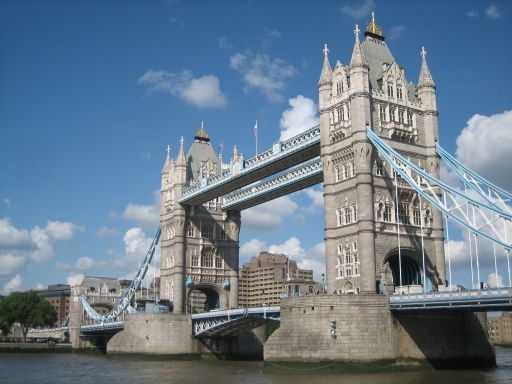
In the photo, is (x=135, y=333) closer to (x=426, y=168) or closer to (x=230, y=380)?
(x=230, y=380)

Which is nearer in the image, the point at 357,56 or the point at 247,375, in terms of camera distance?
the point at 247,375

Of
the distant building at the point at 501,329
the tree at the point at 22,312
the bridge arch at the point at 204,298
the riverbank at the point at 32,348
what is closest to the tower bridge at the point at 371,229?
the bridge arch at the point at 204,298

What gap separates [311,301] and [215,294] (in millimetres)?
35116

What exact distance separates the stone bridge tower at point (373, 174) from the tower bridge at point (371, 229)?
0.08 m

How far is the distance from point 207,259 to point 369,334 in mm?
36205

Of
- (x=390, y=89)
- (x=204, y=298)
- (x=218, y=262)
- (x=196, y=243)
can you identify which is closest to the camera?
(x=390, y=89)

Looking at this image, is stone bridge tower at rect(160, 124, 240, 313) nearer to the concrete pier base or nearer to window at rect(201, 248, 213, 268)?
window at rect(201, 248, 213, 268)

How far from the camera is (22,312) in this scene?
105 metres

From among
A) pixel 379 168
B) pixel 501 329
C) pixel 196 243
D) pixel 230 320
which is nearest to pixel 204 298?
pixel 196 243

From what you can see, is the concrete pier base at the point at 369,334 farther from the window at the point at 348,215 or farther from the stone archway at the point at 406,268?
the window at the point at 348,215

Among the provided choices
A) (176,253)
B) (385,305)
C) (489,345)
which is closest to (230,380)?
(385,305)

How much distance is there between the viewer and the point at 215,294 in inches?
3098

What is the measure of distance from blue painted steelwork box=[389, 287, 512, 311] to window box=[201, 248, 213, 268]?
3547cm

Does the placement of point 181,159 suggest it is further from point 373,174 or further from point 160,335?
point 373,174
